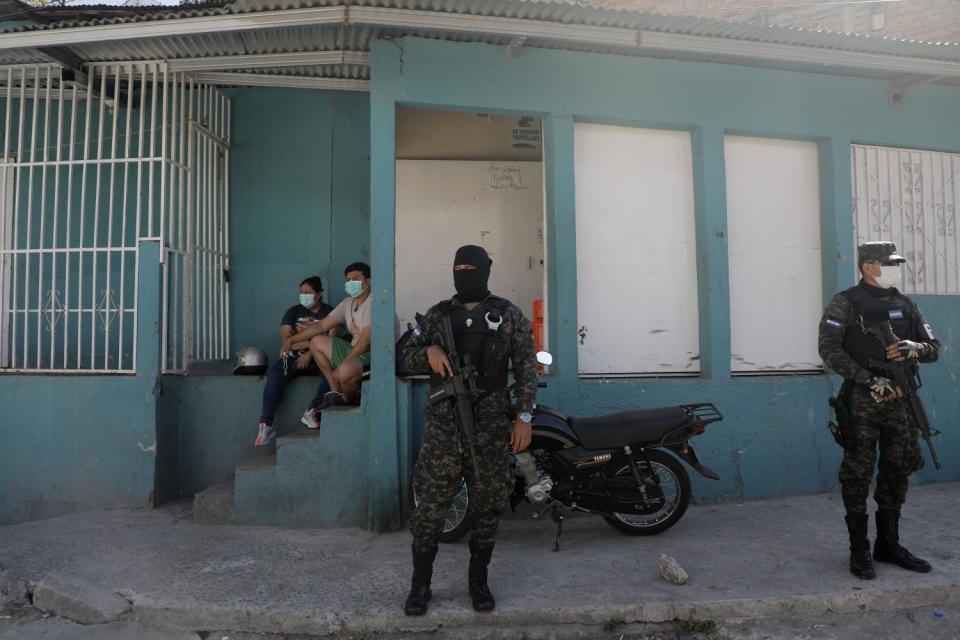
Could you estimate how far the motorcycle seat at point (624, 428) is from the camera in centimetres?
445

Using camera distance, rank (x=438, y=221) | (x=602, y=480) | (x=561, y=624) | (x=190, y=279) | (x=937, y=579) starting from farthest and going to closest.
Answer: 1. (x=438, y=221)
2. (x=190, y=279)
3. (x=602, y=480)
4. (x=937, y=579)
5. (x=561, y=624)

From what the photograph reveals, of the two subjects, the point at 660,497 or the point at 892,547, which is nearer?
the point at 892,547

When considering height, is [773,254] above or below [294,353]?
above

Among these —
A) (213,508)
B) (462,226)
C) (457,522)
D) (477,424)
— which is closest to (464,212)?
(462,226)

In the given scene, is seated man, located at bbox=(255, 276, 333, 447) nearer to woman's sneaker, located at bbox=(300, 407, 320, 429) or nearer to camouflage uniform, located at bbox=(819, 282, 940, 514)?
woman's sneaker, located at bbox=(300, 407, 320, 429)

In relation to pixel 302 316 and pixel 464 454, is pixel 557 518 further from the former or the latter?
pixel 302 316

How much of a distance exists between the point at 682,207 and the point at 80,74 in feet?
16.7

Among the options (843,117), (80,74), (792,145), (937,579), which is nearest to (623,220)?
(792,145)

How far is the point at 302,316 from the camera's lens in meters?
6.02

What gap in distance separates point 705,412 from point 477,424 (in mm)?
2696

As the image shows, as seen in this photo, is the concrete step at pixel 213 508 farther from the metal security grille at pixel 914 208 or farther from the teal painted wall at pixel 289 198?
the metal security grille at pixel 914 208

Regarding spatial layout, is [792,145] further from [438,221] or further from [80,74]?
[80,74]

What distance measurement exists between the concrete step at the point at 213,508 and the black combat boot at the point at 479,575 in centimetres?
231

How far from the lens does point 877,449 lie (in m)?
3.92
